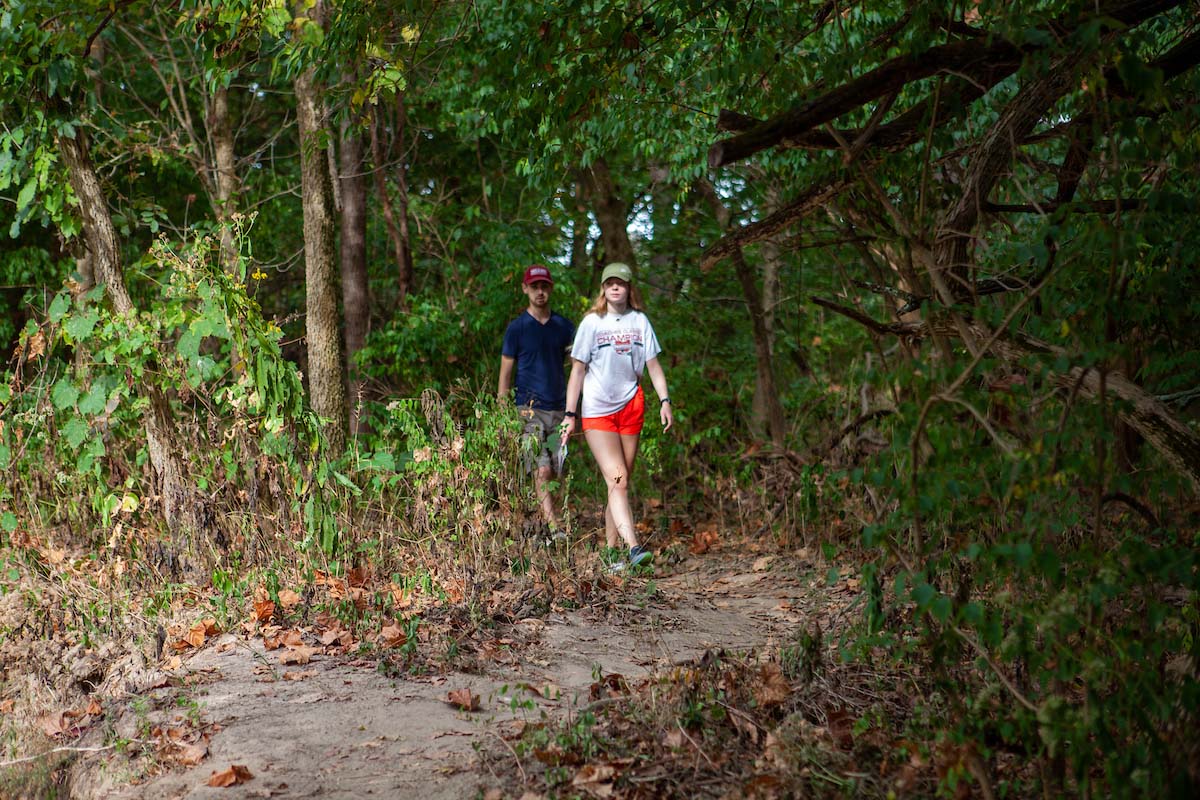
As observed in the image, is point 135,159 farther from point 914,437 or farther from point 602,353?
point 914,437

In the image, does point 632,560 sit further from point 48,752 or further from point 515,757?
point 48,752

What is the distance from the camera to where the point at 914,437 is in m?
3.29

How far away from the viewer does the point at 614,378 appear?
24.2 ft

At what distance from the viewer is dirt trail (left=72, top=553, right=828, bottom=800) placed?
3924mm

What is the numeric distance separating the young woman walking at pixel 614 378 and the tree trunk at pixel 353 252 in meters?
3.58

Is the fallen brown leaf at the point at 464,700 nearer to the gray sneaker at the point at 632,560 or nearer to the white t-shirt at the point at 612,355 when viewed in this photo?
the gray sneaker at the point at 632,560

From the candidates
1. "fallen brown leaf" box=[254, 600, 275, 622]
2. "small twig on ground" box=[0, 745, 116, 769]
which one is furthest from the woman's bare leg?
"small twig on ground" box=[0, 745, 116, 769]

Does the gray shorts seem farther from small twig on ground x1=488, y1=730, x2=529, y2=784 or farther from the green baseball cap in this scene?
small twig on ground x1=488, y1=730, x2=529, y2=784

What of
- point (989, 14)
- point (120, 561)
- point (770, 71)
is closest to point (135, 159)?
point (120, 561)

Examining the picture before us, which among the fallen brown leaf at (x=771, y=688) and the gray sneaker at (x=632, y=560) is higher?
the gray sneaker at (x=632, y=560)

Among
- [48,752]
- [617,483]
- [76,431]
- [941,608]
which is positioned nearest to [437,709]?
[48,752]

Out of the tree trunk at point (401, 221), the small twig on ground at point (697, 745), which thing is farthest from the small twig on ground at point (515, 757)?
the tree trunk at point (401, 221)

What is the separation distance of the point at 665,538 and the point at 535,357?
198 centimetres

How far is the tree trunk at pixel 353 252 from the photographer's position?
1033 centimetres
